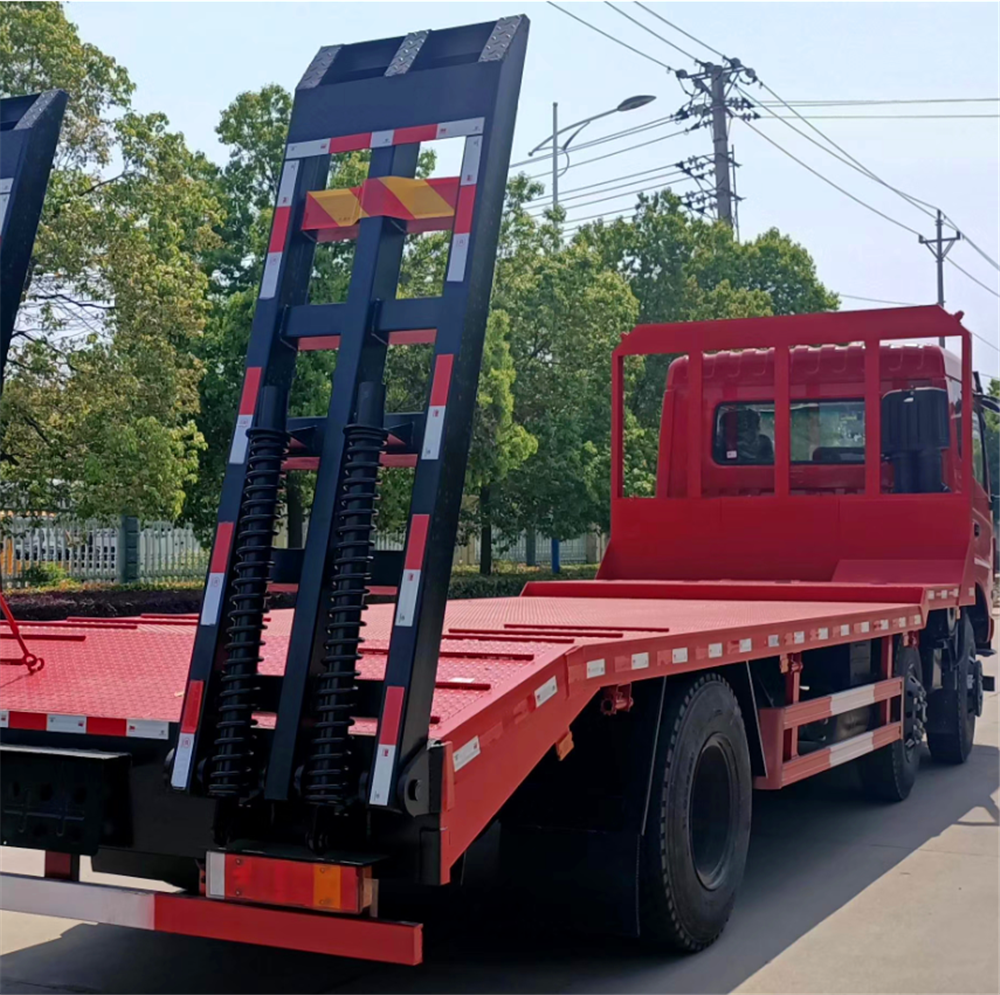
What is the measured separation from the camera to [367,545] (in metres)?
3.87

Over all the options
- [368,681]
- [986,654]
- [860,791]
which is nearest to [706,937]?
[368,681]

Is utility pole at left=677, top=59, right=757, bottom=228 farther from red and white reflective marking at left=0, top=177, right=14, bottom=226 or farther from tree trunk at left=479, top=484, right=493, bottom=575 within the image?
red and white reflective marking at left=0, top=177, right=14, bottom=226

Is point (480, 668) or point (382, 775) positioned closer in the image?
point (382, 775)

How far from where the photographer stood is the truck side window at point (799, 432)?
32.7 feet

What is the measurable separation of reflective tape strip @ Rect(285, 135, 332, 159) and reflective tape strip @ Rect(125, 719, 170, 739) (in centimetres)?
181

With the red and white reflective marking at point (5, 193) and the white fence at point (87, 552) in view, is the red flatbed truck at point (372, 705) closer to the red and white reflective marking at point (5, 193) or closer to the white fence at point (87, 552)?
the red and white reflective marking at point (5, 193)

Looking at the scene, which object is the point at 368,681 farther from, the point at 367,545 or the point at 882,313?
the point at 882,313

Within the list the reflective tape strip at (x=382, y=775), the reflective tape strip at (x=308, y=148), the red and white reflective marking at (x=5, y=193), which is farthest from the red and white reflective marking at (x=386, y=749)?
the red and white reflective marking at (x=5, y=193)

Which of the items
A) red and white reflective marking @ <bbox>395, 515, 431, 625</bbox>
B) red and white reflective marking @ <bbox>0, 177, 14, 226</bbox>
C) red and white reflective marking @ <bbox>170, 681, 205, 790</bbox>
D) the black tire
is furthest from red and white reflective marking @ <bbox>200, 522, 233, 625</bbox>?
the black tire

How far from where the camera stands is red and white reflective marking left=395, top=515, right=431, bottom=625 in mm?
3756

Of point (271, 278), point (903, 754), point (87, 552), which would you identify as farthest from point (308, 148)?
point (87, 552)

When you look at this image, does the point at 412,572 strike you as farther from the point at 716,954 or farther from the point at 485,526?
the point at 485,526

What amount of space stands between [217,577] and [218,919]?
0.99 meters

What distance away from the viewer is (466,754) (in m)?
3.80
